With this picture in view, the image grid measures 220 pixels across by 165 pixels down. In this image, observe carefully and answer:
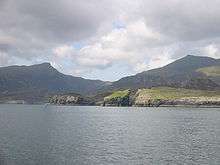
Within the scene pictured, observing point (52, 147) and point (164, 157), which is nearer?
point (164, 157)

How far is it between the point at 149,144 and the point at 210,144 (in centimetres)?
1703

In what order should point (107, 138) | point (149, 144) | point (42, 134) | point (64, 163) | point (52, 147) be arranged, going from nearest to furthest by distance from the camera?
1. point (64, 163)
2. point (52, 147)
3. point (149, 144)
4. point (107, 138)
5. point (42, 134)

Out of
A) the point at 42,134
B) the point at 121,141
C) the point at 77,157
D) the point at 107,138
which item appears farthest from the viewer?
the point at 42,134

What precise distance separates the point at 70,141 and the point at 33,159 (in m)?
30.3

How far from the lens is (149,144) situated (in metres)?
104

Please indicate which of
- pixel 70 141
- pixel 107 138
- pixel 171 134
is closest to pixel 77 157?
pixel 70 141

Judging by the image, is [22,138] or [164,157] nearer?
[164,157]

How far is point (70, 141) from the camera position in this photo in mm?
110000

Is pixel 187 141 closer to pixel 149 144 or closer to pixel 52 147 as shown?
pixel 149 144

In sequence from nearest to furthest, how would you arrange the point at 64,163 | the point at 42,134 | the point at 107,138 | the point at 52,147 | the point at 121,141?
the point at 64,163 < the point at 52,147 < the point at 121,141 < the point at 107,138 < the point at 42,134

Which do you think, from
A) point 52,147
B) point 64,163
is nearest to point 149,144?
point 52,147

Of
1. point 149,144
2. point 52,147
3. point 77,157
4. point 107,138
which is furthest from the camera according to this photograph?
point 107,138

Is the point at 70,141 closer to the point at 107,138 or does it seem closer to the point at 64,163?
the point at 107,138

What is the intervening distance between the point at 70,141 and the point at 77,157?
26673 mm
